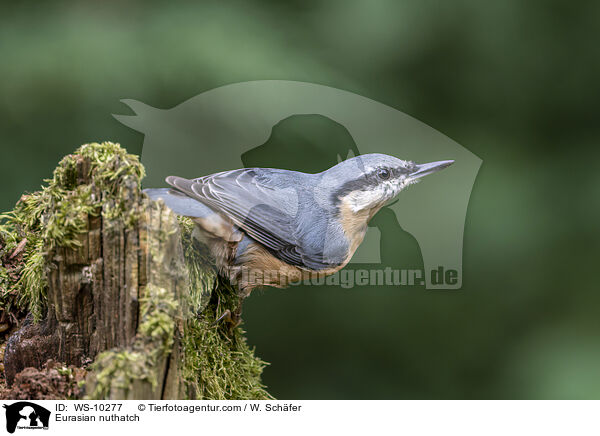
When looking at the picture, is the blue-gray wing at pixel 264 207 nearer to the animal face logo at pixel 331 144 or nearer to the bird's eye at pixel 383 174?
the bird's eye at pixel 383 174

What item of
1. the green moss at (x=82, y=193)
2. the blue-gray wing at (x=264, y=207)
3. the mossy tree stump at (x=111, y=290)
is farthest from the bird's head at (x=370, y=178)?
the green moss at (x=82, y=193)

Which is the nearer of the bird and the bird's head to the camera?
the bird

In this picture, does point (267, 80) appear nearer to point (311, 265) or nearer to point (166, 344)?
point (311, 265)

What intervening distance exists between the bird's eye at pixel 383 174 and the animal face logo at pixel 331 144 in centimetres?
60

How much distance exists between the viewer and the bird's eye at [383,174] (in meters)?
2.34

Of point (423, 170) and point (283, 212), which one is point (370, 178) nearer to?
point (423, 170)

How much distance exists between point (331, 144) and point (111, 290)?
66.2 inches

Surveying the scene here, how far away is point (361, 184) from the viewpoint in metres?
2.35

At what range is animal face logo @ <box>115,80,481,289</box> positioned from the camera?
108 inches
